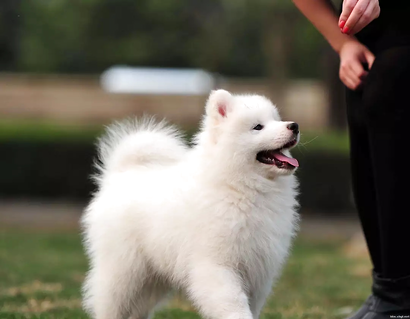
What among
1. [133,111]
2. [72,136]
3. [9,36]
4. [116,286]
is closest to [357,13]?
[116,286]

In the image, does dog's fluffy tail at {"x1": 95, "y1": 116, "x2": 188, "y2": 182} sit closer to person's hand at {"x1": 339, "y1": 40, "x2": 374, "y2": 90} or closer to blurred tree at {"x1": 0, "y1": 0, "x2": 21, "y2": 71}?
person's hand at {"x1": 339, "y1": 40, "x2": 374, "y2": 90}

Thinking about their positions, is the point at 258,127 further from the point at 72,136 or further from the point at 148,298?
the point at 72,136

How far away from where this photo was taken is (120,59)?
2959 centimetres

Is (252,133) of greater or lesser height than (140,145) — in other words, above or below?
above

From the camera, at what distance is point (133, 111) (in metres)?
21.0

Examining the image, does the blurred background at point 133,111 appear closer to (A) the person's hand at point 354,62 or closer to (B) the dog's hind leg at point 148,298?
(A) the person's hand at point 354,62

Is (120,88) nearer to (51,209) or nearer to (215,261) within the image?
(51,209)

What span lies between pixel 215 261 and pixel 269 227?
30 cm

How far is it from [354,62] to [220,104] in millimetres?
758

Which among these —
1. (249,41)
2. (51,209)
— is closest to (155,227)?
(51,209)

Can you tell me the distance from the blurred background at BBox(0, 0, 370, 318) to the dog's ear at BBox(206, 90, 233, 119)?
459 mm

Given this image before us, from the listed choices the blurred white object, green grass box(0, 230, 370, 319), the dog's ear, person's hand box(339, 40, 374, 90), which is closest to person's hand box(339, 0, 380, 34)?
person's hand box(339, 40, 374, 90)

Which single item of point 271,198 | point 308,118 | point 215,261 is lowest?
point 308,118

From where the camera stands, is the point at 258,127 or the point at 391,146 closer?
the point at 258,127
